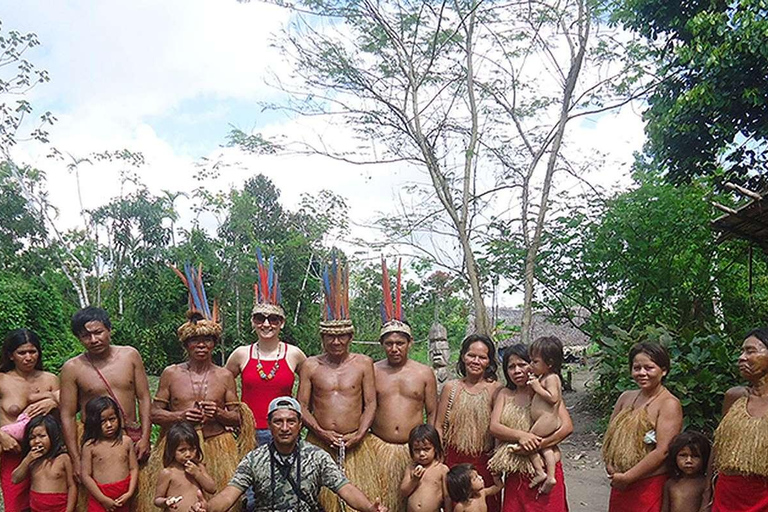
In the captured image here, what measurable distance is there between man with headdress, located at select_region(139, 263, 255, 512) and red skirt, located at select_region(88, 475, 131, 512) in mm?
163

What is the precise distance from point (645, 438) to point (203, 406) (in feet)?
7.30

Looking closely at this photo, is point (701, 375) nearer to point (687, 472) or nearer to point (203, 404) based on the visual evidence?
point (687, 472)

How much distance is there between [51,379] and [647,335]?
245 inches

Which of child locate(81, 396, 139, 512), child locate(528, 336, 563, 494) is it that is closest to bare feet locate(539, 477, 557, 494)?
child locate(528, 336, 563, 494)

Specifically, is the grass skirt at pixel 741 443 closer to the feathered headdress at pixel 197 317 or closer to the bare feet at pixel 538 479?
the bare feet at pixel 538 479

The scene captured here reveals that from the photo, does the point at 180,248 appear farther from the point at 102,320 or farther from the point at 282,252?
the point at 102,320

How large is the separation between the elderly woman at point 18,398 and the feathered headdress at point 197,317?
2.56 ft

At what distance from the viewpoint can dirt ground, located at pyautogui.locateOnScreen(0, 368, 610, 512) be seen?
18.2 feet

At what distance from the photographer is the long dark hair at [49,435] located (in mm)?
3385

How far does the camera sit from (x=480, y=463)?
3.56 m

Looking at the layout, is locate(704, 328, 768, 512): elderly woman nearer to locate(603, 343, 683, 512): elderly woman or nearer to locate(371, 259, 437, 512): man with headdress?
locate(603, 343, 683, 512): elderly woman

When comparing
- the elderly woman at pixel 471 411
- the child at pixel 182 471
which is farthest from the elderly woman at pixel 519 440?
the child at pixel 182 471

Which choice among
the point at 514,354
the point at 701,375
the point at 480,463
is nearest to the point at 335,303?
the point at 514,354

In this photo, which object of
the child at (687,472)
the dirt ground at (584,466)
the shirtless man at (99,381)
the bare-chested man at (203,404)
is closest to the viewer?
the child at (687,472)
